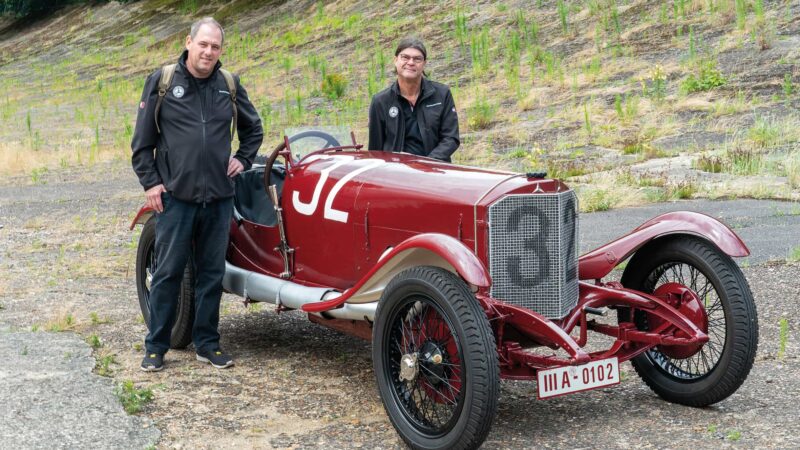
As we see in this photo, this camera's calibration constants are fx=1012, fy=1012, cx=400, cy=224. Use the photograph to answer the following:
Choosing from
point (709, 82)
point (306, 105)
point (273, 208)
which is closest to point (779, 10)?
point (709, 82)

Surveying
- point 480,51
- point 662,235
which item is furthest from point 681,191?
point 480,51

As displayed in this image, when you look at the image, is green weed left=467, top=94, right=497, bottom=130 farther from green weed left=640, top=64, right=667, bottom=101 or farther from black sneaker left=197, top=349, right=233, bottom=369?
black sneaker left=197, top=349, right=233, bottom=369

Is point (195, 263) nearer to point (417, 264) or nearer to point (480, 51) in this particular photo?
point (417, 264)

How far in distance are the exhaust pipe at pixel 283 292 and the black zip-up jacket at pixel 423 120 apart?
3.76 ft

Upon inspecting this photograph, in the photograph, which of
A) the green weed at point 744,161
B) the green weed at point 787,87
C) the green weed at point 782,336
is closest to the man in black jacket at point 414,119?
the green weed at point 782,336

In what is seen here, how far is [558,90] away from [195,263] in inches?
568

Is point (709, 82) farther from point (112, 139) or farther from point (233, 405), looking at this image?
point (233, 405)

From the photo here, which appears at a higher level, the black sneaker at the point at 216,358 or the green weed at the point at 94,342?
the green weed at the point at 94,342

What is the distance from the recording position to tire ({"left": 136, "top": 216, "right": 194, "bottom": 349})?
629 centimetres

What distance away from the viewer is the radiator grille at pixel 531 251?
4.82 metres

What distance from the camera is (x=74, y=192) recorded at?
50.1 ft

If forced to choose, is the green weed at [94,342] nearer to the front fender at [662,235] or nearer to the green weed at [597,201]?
the front fender at [662,235]

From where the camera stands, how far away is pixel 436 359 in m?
4.59

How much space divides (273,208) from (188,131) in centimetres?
111
